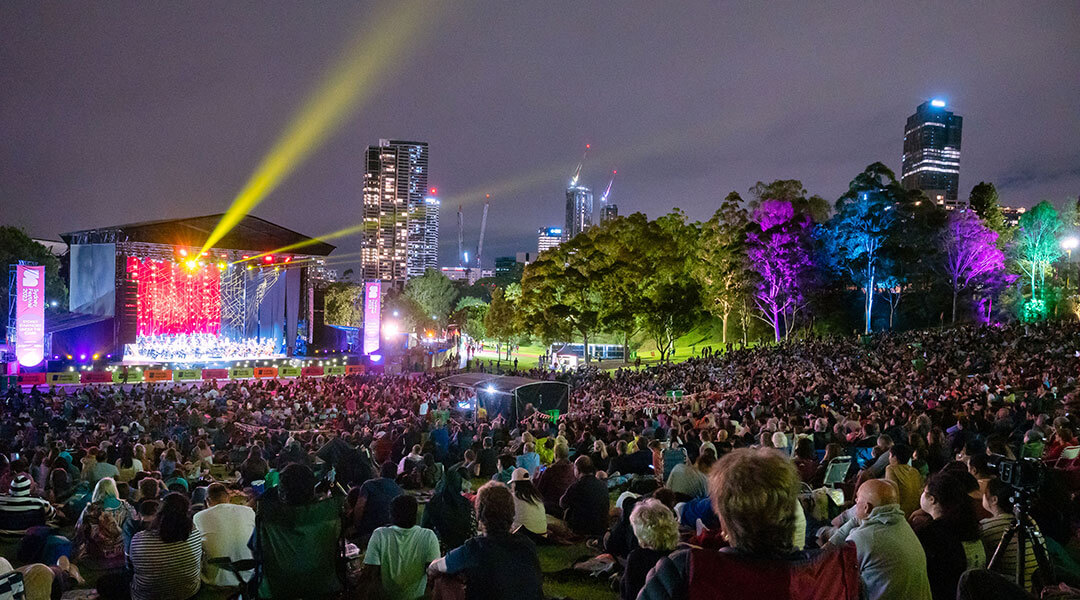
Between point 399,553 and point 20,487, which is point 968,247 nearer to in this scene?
point 399,553

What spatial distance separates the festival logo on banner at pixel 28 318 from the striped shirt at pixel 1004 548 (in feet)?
90.6

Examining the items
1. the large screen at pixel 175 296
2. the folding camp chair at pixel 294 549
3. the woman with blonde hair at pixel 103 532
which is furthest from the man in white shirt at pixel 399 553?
the large screen at pixel 175 296

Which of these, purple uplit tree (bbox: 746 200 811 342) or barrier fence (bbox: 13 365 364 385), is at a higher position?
purple uplit tree (bbox: 746 200 811 342)

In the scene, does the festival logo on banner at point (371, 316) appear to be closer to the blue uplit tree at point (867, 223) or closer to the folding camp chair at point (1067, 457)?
the blue uplit tree at point (867, 223)

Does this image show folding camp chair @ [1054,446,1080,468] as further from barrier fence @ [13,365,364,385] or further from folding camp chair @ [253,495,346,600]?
barrier fence @ [13,365,364,385]

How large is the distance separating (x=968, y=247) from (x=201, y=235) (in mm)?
36251

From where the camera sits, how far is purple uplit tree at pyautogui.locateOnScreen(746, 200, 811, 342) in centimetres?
3148

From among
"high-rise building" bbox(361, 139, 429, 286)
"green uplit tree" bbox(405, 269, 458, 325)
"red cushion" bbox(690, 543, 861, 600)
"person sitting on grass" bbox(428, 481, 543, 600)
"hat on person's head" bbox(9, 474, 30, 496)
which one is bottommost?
"hat on person's head" bbox(9, 474, 30, 496)

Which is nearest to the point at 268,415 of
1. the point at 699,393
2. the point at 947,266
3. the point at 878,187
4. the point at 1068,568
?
the point at 699,393

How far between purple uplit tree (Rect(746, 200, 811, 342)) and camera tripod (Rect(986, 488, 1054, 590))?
96.1 feet

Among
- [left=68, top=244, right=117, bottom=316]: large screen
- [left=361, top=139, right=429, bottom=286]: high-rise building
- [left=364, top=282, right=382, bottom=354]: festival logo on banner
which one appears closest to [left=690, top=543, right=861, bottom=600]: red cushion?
[left=364, top=282, right=382, bottom=354]: festival logo on banner

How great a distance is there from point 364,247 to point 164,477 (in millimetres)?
176230

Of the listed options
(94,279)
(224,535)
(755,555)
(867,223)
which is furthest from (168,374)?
(867,223)

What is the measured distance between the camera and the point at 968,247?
1268 inches
